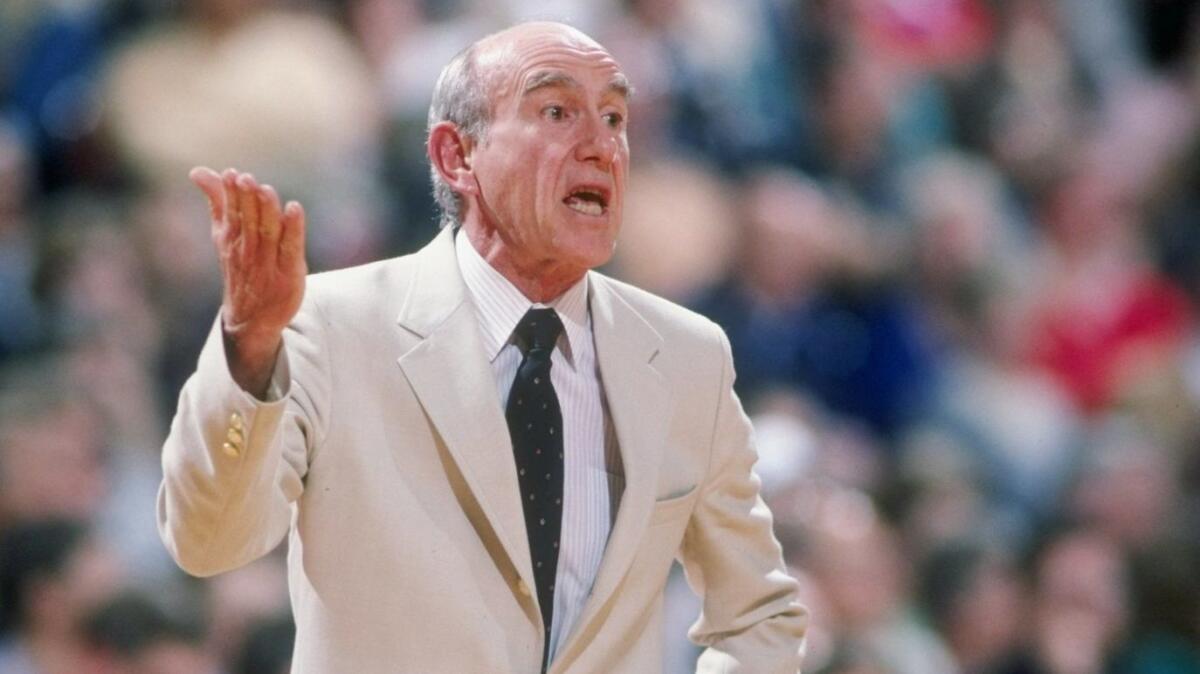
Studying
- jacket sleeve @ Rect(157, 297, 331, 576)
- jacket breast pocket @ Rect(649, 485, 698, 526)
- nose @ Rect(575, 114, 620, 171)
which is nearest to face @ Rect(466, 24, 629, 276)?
nose @ Rect(575, 114, 620, 171)

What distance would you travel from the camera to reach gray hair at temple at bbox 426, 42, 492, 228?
3.42m

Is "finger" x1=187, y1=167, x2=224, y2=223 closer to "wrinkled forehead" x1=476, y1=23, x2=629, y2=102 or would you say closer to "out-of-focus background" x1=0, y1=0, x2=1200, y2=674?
"wrinkled forehead" x1=476, y1=23, x2=629, y2=102

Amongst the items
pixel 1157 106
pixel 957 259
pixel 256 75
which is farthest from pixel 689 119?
pixel 1157 106

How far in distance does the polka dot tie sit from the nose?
9.5 inches

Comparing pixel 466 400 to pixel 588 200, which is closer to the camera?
pixel 466 400

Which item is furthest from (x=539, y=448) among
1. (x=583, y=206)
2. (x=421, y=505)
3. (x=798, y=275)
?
(x=798, y=275)

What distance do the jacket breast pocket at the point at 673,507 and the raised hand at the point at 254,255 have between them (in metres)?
0.72

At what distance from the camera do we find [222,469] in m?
2.86

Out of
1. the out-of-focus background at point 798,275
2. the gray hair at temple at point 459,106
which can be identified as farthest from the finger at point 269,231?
the out-of-focus background at point 798,275

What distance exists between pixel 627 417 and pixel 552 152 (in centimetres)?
41

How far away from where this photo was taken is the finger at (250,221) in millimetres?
2799

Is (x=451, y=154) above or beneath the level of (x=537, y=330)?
above

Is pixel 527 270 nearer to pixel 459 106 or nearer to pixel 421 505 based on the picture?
pixel 459 106

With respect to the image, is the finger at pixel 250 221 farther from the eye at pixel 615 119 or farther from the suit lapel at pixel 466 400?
the eye at pixel 615 119
